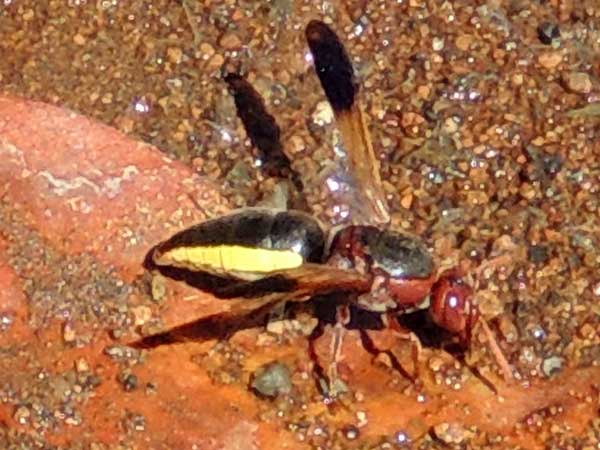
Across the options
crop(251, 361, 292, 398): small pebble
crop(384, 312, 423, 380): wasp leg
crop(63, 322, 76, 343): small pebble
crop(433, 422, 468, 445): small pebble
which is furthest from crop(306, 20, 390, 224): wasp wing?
crop(63, 322, 76, 343): small pebble

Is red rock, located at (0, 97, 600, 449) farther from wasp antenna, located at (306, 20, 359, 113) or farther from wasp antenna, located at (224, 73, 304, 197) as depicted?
wasp antenna, located at (306, 20, 359, 113)

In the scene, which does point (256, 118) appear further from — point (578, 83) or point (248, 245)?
point (578, 83)

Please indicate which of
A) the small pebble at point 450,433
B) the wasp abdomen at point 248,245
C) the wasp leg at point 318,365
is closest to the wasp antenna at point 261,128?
the wasp abdomen at point 248,245

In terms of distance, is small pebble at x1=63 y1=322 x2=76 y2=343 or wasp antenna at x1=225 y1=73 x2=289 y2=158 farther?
wasp antenna at x1=225 y1=73 x2=289 y2=158

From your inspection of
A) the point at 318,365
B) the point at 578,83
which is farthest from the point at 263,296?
the point at 578,83

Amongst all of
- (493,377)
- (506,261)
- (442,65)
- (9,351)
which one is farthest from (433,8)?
(9,351)

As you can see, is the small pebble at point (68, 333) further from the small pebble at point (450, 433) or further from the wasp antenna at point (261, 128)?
the small pebble at point (450, 433)

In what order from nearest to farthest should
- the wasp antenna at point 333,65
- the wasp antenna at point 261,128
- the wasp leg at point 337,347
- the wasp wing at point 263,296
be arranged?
the wasp wing at point 263,296
the wasp leg at point 337,347
the wasp antenna at point 333,65
the wasp antenna at point 261,128

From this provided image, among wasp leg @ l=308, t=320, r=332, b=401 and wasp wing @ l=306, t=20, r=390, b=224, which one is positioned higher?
wasp wing @ l=306, t=20, r=390, b=224
